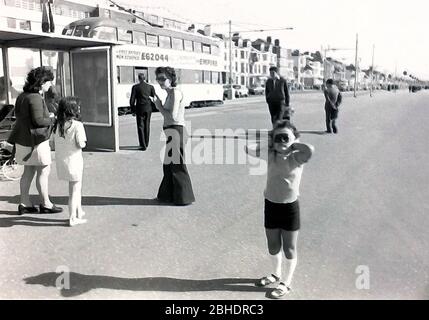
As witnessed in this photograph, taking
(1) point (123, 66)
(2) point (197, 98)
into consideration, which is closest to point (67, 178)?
(1) point (123, 66)

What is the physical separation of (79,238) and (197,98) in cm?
2527

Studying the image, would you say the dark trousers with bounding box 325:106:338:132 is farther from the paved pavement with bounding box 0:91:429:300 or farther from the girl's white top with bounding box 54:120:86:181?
the girl's white top with bounding box 54:120:86:181

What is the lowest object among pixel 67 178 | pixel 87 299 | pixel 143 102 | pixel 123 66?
pixel 87 299

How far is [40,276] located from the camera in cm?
387

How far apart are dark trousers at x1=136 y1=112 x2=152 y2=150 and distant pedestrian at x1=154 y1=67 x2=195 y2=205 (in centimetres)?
495

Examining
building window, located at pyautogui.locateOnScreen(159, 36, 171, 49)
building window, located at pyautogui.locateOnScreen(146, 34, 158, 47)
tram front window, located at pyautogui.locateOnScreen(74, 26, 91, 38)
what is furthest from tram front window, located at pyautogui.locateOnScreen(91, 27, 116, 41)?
building window, located at pyautogui.locateOnScreen(159, 36, 171, 49)

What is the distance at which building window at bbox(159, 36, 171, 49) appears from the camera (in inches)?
958

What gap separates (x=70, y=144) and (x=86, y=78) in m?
5.90

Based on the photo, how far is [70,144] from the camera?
5.18 metres

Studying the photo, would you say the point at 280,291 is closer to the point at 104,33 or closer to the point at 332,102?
the point at 332,102

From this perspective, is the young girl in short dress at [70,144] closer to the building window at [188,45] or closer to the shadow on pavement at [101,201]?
the shadow on pavement at [101,201]

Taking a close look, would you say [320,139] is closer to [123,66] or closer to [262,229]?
[262,229]

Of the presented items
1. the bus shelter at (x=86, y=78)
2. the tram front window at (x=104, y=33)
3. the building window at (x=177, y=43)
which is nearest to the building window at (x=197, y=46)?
the building window at (x=177, y=43)

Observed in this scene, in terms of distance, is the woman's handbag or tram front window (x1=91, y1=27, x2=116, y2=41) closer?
the woman's handbag
